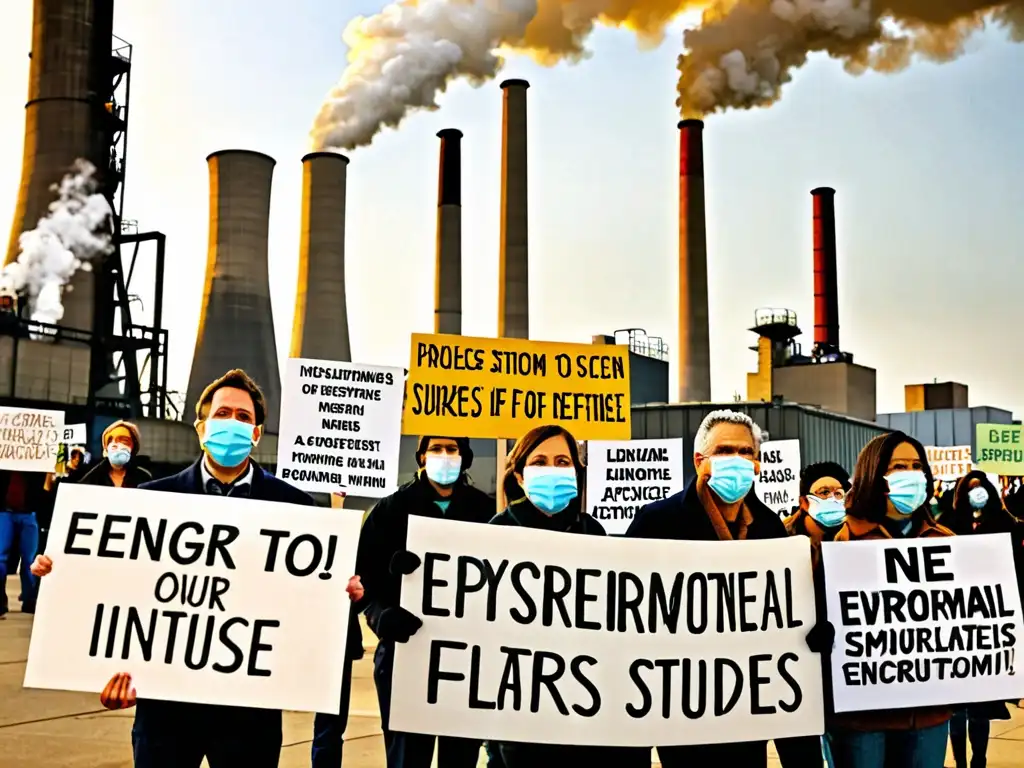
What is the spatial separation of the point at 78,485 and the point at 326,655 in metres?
0.73

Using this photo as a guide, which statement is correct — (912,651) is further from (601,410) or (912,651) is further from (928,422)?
(928,422)

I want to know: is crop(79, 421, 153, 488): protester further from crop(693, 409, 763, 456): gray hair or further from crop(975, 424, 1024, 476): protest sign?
crop(975, 424, 1024, 476): protest sign

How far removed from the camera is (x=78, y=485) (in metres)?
2.75

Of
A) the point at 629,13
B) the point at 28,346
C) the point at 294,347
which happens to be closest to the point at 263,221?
the point at 294,347

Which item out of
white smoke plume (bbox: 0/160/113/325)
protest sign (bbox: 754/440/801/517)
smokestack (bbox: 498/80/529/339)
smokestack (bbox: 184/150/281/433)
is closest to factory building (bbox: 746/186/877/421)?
smokestack (bbox: 498/80/529/339)

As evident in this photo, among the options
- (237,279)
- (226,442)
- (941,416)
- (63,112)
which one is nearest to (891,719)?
(226,442)

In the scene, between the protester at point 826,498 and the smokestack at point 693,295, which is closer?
the protester at point 826,498

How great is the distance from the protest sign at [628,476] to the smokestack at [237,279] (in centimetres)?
2311

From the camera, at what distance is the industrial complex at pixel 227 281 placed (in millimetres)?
28875

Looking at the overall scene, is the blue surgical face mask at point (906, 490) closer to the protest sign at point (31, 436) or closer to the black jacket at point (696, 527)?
the black jacket at point (696, 527)

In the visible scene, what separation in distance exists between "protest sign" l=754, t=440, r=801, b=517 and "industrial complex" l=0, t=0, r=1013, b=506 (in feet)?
67.4

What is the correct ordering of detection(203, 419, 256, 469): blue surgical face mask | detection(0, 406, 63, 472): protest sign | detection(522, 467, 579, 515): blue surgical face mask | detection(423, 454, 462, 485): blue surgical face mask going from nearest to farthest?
detection(203, 419, 256, 469): blue surgical face mask < detection(522, 467, 579, 515): blue surgical face mask < detection(423, 454, 462, 485): blue surgical face mask < detection(0, 406, 63, 472): protest sign

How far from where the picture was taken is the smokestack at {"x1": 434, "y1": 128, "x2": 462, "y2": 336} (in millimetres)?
33781

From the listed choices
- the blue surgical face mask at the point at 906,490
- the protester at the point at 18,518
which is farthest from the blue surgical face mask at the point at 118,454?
the protester at the point at 18,518
